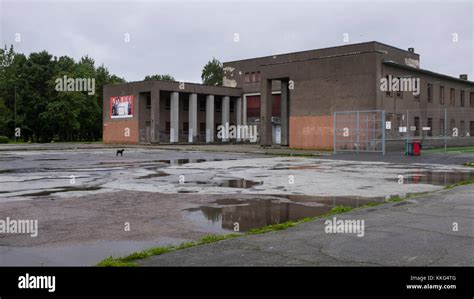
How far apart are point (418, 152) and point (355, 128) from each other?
7.35 metres

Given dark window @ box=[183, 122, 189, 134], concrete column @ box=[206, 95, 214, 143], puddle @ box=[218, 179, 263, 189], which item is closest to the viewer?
puddle @ box=[218, 179, 263, 189]

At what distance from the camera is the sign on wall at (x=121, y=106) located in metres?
64.4

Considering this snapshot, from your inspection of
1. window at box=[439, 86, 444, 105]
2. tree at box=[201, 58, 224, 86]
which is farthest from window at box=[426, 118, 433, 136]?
tree at box=[201, 58, 224, 86]

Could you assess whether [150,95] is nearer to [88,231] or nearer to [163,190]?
[163,190]

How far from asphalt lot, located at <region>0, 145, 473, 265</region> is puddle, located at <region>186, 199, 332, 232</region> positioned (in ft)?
0.07

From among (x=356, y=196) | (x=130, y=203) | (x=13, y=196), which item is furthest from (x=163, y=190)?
(x=356, y=196)

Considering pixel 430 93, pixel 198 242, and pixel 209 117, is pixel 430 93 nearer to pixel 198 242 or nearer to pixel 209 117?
pixel 209 117

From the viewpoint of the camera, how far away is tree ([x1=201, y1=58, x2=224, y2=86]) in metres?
111

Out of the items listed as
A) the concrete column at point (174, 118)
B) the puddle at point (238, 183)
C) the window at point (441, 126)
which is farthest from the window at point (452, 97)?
the puddle at point (238, 183)

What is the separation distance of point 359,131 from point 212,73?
7689 centimetres

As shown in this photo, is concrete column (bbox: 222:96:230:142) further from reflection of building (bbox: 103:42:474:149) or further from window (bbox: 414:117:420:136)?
window (bbox: 414:117:420:136)

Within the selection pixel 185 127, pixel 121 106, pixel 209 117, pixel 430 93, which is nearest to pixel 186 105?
pixel 185 127

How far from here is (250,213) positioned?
34.3 feet

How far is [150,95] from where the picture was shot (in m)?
63.7
